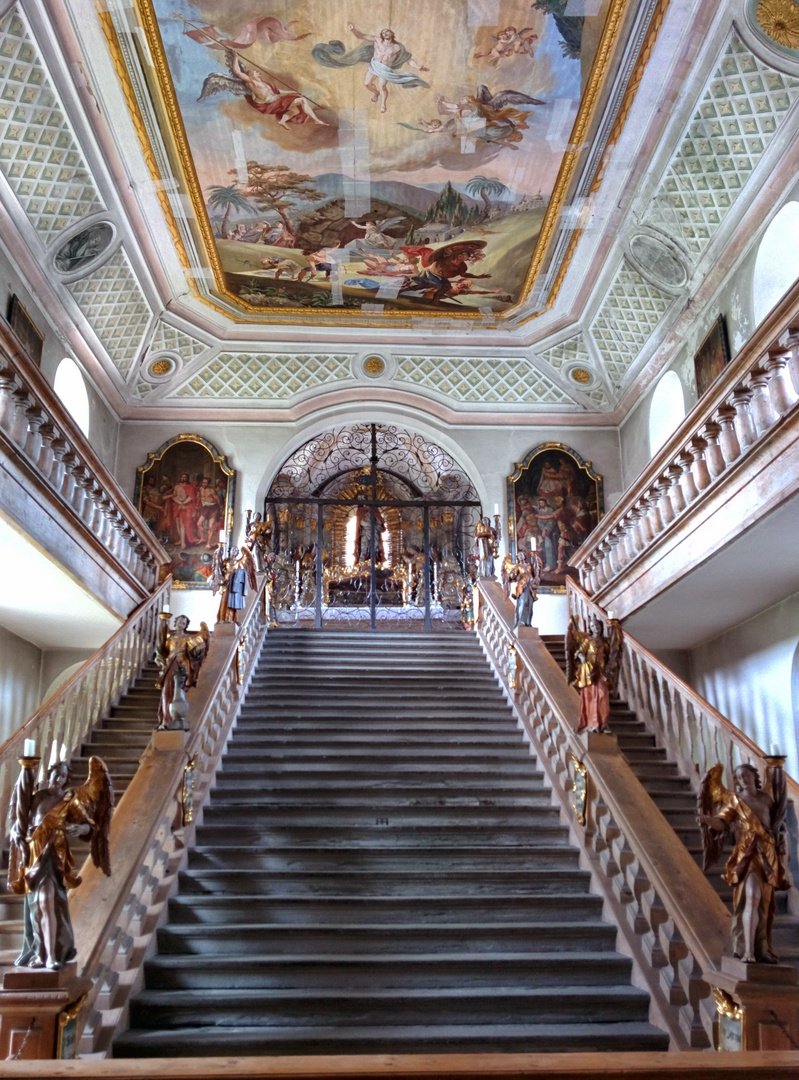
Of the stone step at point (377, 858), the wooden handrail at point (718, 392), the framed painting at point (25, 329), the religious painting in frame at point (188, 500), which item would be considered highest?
the framed painting at point (25, 329)

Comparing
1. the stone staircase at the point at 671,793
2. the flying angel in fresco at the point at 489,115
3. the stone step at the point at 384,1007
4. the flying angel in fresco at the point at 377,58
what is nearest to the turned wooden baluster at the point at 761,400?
the stone staircase at the point at 671,793

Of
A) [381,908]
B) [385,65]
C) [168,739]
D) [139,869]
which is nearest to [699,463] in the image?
[381,908]

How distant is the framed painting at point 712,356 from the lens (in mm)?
13117

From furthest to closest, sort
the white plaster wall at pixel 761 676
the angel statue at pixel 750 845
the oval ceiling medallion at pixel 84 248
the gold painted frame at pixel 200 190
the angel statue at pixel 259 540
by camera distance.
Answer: the angel statue at pixel 259 540 → the oval ceiling medallion at pixel 84 248 → the white plaster wall at pixel 761 676 → the gold painted frame at pixel 200 190 → the angel statue at pixel 750 845

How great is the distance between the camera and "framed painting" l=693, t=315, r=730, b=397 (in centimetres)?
1312

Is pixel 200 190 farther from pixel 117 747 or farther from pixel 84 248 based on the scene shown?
pixel 117 747

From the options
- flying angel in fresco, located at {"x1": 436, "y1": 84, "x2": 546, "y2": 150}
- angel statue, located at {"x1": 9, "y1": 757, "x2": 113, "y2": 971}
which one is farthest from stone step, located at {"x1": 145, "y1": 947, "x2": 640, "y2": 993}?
flying angel in fresco, located at {"x1": 436, "y1": 84, "x2": 546, "y2": 150}

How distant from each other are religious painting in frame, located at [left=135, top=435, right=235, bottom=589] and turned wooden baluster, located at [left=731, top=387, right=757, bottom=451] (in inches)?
402

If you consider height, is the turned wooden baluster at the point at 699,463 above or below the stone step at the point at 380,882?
above

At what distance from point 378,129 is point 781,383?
21.7ft

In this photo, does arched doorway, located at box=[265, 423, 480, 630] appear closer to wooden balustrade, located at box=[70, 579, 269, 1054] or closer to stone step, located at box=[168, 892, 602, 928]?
wooden balustrade, located at box=[70, 579, 269, 1054]

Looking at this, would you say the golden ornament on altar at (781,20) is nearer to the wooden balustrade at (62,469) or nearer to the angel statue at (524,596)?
Answer: the angel statue at (524,596)

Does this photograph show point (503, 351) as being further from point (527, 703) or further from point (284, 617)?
point (527, 703)

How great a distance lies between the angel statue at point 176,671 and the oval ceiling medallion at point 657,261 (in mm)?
8735
